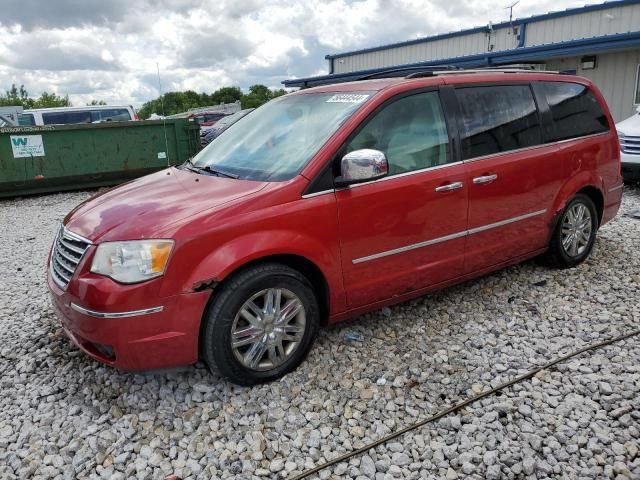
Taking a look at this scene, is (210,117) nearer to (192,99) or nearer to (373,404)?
(373,404)

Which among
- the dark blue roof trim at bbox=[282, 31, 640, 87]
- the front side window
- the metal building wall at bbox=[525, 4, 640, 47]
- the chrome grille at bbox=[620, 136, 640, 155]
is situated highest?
the metal building wall at bbox=[525, 4, 640, 47]

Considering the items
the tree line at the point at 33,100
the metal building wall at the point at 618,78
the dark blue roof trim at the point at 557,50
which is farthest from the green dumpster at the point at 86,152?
the tree line at the point at 33,100

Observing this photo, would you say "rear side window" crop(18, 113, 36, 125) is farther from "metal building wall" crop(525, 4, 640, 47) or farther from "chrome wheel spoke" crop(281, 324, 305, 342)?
"metal building wall" crop(525, 4, 640, 47)

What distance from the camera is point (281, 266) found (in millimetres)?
3221

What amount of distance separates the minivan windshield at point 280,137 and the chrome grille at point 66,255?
1.04 metres

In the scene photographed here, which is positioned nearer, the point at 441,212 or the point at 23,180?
the point at 441,212

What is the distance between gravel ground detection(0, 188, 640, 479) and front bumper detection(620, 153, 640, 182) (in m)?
4.91

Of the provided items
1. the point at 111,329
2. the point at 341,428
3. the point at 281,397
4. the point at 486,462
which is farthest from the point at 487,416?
the point at 111,329

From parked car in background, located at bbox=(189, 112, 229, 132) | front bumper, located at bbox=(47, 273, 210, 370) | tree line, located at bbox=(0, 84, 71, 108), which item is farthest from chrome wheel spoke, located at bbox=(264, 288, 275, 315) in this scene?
tree line, located at bbox=(0, 84, 71, 108)

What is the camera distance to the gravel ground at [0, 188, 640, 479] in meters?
2.67

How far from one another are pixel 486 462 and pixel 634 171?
7524 millimetres

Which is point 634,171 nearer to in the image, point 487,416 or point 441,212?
point 441,212

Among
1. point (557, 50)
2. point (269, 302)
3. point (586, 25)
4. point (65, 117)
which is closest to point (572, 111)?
point (269, 302)

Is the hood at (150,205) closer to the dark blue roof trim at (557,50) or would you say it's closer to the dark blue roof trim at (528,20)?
the dark blue roof trim at (557,50)
